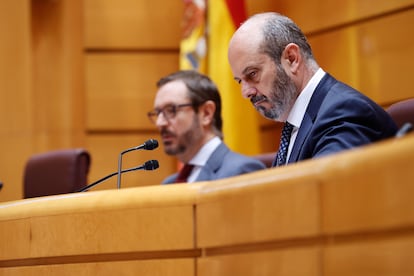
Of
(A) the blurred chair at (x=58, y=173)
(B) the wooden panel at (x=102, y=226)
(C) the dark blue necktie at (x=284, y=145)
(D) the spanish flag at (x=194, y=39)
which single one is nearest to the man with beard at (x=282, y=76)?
(C) the dark blue necktie at (x=284, y=145)

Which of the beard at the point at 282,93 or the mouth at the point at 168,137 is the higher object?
the beard at the point at 282,93

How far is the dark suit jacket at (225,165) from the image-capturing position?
380cm

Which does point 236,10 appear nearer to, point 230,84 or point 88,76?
point 230,84

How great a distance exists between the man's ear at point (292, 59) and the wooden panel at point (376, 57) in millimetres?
1839

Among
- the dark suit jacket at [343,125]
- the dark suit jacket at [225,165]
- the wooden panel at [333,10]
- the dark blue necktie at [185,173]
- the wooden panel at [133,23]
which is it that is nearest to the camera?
the dark suit jacket at [343,125]

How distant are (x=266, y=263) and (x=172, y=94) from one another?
272cm

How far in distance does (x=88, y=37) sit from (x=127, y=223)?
151 inches

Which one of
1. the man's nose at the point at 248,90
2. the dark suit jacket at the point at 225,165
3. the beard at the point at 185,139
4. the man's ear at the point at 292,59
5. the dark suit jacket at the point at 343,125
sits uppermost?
the man's ear at the point at 292,59

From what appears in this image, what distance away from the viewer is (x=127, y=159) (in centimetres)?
568

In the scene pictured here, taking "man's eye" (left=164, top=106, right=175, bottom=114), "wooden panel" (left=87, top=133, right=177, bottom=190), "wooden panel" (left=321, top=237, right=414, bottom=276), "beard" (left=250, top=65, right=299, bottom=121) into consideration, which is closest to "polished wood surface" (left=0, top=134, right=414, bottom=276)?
"wooden panel" (left=321, top=237, right=414, bottom=276)

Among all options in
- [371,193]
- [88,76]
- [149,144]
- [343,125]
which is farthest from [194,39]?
[371,193]

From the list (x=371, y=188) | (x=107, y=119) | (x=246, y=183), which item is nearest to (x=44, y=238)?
(x=246, y=183)

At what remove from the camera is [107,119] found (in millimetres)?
5793

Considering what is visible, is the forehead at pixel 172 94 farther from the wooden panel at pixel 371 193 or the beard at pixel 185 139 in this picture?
the wooden panel at pixel 371 193
